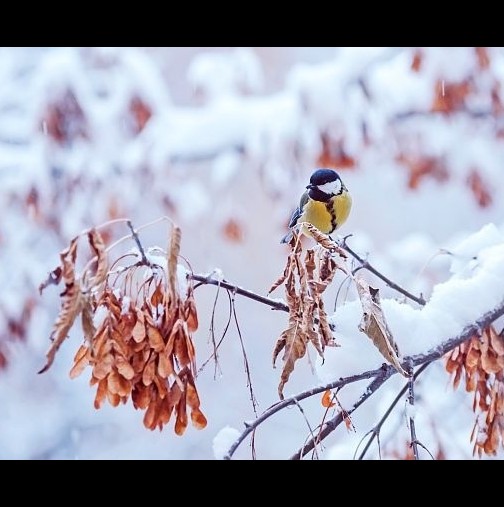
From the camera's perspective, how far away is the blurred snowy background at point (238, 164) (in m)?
1.39

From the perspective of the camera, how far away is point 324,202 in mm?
1341

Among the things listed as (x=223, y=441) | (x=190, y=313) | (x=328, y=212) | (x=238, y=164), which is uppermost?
(x=238, y=164)

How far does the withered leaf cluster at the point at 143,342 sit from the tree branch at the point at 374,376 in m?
0.08

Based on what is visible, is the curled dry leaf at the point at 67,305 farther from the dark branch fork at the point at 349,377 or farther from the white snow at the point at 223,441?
the white snow at the point at 223,441

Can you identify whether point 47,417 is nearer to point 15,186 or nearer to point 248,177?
point 15,186

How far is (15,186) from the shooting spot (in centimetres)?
144

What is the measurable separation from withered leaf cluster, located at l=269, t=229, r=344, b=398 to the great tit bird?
1.89 ft

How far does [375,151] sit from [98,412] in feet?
2.98

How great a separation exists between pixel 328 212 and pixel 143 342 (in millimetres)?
721

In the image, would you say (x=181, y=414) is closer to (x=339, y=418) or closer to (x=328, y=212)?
(x=339, y=418)

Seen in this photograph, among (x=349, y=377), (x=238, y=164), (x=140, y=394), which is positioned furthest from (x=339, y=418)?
(x=238, y=164)

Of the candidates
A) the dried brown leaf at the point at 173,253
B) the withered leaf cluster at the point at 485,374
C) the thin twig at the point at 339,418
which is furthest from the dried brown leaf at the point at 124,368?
the withered leaf cluster at the point at 485,374
